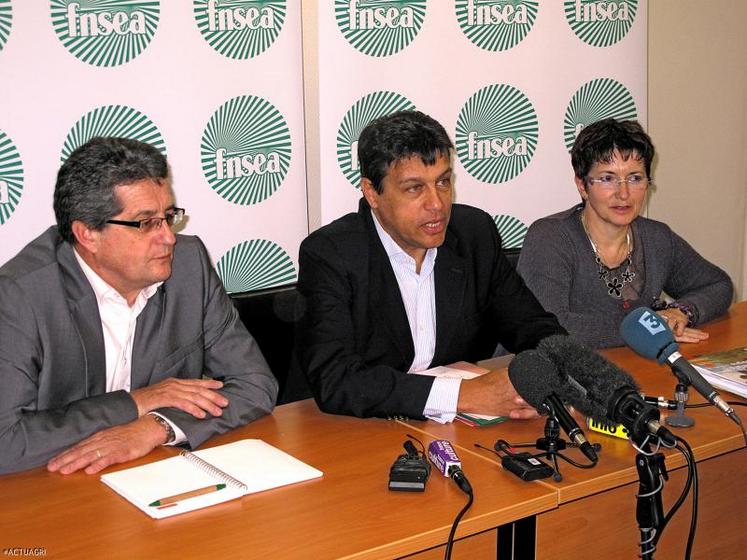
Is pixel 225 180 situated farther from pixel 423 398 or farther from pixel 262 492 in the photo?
pixel 262 492

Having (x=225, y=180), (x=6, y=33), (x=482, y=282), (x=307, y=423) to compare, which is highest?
(x=6, y=33)

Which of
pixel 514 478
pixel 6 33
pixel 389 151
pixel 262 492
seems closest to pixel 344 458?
pixel 262 492

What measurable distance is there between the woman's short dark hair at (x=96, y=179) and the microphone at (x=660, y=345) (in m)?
1.28

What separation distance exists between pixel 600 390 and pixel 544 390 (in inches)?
9.0

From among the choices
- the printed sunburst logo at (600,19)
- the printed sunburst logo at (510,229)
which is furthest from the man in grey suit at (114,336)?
the printed sunburst logo at (600,19)

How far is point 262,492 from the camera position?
1931 millimetres

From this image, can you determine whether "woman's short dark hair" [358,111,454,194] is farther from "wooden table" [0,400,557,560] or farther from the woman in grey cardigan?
"wooden table" [0,400,557,560]

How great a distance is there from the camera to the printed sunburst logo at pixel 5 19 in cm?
302

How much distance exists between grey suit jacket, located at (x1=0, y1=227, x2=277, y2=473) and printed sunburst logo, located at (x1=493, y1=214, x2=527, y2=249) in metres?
1.92

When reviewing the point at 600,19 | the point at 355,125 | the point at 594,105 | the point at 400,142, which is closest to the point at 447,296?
the point at 400,142

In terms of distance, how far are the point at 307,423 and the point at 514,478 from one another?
0.62 m

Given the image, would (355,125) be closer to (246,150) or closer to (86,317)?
(246,150)

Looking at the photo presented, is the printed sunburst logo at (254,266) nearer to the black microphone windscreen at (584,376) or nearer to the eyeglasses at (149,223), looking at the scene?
the eyeglasses at (149,223)

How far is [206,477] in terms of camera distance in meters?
1.97
